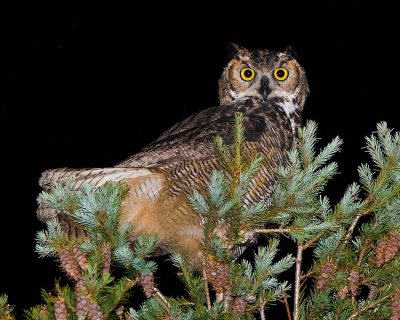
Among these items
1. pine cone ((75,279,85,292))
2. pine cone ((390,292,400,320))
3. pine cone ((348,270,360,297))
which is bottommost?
pine cone ((390,292,400,320))

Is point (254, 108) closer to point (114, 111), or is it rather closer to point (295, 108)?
point (295, 108)

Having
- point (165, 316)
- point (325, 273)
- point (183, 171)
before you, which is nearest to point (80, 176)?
point (183, 171)

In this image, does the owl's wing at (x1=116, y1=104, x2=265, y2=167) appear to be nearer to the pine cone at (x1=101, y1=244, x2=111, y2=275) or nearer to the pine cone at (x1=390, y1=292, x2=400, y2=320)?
the pine cone at (x1=101, y1=244, x2=111, y2=275)

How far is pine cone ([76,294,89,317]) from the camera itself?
1.28 metres

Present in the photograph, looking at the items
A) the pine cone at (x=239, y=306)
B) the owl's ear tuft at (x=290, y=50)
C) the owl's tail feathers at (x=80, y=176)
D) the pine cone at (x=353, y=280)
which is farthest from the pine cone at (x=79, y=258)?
the owl's ear tuft at (x=290, y=50)

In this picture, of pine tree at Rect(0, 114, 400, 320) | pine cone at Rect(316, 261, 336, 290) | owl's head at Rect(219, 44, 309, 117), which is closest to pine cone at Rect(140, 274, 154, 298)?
pine tree at Rect(0, 114, 400, 320)

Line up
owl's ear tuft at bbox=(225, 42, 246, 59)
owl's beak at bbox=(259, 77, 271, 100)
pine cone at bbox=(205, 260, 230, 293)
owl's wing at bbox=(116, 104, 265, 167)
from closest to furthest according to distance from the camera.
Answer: pine cone at bbox=(205, 260, 230, 293), owl's wing at bbox=(116, 104, 265, 167), owl's beak at bbox=(259, 77, 271, 100), owl's ear tuft at bbox=(225, 42, 246, 59)

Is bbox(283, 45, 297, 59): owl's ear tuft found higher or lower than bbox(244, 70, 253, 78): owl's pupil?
higher

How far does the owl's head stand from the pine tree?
1.14 metres

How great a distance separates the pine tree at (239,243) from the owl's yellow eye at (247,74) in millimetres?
1182

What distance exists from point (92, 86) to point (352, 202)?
10.2 ft

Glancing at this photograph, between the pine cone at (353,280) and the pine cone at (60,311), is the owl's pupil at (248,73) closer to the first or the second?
the pine cone at (353,280)

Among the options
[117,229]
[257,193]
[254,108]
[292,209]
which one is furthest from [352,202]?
[254,108]

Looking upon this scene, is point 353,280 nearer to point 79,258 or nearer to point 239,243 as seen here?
point 239,243
